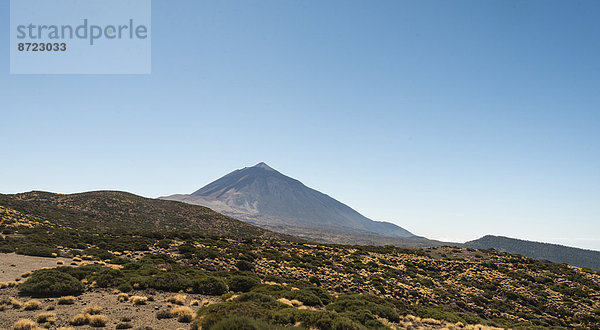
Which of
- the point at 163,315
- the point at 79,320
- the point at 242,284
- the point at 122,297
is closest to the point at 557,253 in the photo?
the point at 242,284

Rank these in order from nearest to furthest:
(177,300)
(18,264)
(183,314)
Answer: (183,314) → (177,300) → (18,264)

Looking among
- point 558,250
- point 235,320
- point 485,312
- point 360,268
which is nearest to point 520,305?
point 485,312

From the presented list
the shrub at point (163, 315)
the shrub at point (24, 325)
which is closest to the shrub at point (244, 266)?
the shrub at point (163, 315)

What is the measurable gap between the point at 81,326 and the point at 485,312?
34.5m

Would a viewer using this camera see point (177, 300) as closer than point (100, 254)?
Yes

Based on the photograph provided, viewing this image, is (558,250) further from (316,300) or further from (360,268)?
(316,300)

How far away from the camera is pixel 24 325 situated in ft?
36.8

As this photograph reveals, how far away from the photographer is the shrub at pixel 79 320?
12.2 meters

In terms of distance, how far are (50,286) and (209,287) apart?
28.8 ft

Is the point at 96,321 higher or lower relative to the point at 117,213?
higher

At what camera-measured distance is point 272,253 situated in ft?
137

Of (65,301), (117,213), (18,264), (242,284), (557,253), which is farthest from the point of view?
(557,253)

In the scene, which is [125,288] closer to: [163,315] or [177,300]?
[177,300]

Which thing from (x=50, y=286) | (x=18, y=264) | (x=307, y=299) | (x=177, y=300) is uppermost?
(x=50, y=286)
